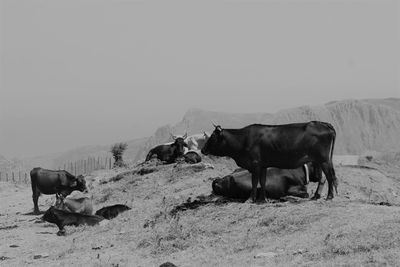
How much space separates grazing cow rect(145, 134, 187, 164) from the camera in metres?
24.6

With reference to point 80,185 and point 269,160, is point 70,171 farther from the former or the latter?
point 269,160

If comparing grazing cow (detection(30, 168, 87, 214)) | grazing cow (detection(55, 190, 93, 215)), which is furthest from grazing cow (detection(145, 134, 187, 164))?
grazing cow (detection(55, 190, 93, 215))

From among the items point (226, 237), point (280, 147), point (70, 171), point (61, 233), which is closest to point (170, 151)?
point (61, 233)

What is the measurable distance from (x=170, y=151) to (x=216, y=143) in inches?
461

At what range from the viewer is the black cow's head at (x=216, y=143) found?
46.3 ft

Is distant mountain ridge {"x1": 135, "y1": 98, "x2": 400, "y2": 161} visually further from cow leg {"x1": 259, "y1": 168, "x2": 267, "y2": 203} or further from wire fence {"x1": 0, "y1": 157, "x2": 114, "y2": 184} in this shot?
cow leg {"x1": 259, "y1": 168, "x2": 267, "y2": 203}

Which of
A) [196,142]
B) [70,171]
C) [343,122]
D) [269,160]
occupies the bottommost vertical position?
[70,171]

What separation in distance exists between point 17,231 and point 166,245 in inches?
250

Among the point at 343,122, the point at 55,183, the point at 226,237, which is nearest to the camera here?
the point at 226,237

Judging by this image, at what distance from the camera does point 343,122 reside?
321 feet

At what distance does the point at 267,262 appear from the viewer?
8828 mm

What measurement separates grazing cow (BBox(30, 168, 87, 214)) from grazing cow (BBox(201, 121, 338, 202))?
8.28 metres

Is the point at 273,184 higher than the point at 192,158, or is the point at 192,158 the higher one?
the point at 273,184

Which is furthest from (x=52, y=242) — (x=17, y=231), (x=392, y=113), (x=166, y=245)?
(x=392, y=113)
